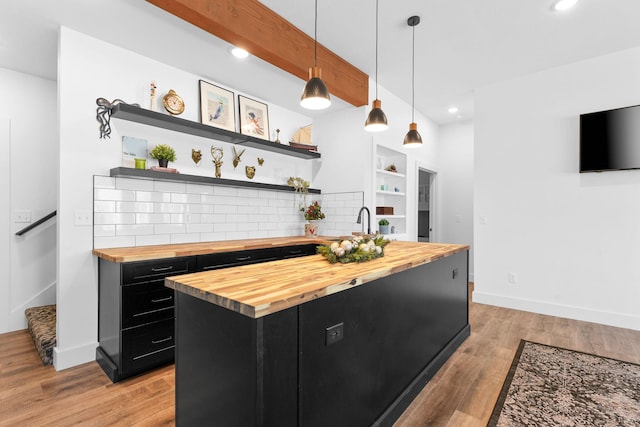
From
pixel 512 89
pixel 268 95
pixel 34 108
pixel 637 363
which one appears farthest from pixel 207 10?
Result: pixel 637 363

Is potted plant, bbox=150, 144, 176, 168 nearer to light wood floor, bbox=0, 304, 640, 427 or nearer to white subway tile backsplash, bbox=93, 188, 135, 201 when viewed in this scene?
white subway tile backsplash, bbox=93, 188, 135, 201

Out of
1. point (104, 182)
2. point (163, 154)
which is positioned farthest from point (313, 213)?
point (104, 182)

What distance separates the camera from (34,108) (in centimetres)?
343

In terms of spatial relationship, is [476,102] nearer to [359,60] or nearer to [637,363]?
[359,60]

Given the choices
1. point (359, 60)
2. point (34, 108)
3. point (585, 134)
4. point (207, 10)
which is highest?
point (359, 60)

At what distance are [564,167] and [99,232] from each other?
498 centimetres

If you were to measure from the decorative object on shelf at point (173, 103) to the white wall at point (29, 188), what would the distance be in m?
1.24

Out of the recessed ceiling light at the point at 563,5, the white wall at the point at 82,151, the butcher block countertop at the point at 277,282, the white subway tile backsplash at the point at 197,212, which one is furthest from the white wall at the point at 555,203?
the white wall at the point at 82,151

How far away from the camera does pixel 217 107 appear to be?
11.8ft

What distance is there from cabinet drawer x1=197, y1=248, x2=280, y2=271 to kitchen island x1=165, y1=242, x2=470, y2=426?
1118mm

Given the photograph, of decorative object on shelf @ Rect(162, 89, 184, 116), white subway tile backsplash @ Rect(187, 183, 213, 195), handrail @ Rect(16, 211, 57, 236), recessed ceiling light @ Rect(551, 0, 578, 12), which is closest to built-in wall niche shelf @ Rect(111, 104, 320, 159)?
decorative object on shelf @ Rect(162, 89, 184, 116)

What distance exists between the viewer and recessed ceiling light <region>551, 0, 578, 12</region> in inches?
103

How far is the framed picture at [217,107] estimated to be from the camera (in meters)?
3.48

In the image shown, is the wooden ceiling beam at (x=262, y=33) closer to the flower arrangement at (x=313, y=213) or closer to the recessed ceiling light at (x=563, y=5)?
the flower arrangement at (x=313, y=213)
